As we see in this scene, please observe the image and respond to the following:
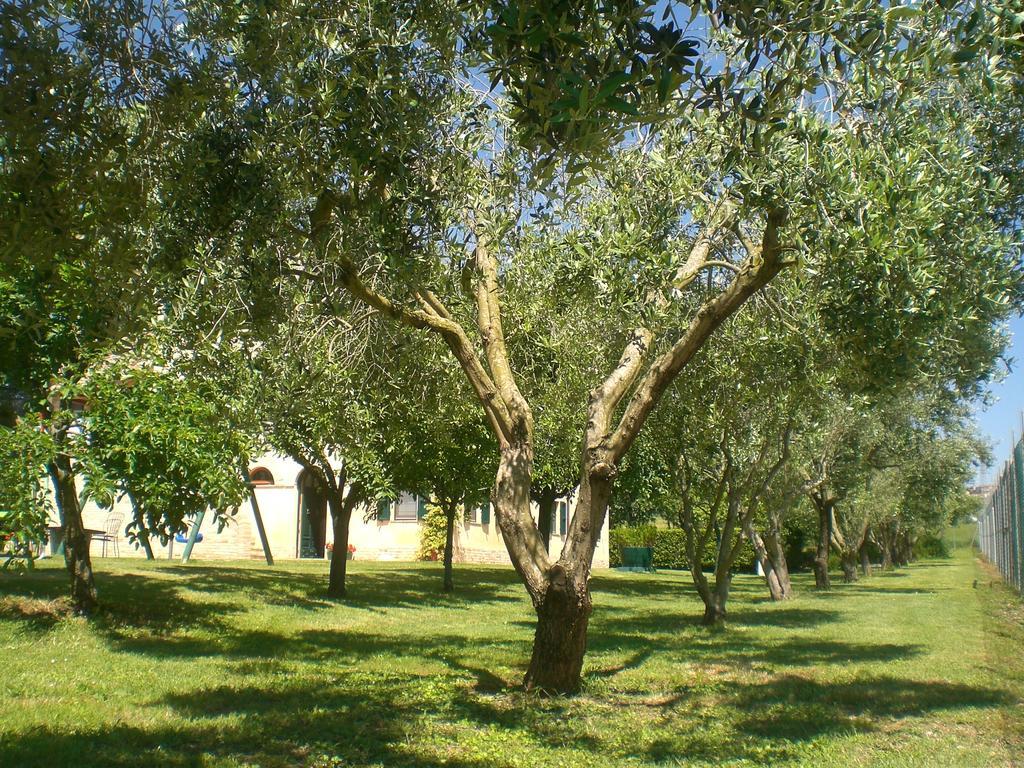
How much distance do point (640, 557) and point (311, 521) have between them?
1418 cm

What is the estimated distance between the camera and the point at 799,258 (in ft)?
23.7

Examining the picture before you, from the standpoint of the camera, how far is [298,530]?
31.8 meters


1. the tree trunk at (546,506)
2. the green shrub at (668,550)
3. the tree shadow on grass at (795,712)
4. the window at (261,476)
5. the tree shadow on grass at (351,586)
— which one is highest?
the window at (261,476)

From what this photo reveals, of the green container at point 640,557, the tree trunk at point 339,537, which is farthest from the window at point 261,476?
the green container at point 640,557

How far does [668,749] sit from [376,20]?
18.9 ft

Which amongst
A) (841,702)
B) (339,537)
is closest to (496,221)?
(841,702)

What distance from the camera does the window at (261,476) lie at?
1233 inches

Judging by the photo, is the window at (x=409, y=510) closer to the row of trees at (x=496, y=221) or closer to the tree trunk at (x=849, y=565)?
the tree trunk at (x=849, y=565)

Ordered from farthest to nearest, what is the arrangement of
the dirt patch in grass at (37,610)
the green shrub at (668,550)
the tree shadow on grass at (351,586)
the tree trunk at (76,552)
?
the green shrub at (668,550) → the tree shadow on grass at (351,586) → the tree trunk at (76,552) → the dirt patch in grass at (37,610)

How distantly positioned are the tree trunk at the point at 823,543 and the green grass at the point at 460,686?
25.6ft

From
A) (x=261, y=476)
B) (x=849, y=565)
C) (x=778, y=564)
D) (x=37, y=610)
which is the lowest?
(x=37, y=610)

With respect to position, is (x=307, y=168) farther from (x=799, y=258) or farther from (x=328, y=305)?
(x=799, y=258)

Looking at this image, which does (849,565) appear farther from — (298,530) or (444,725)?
(444,725)

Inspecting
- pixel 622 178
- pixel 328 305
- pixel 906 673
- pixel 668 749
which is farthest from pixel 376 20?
pixel 906 673
